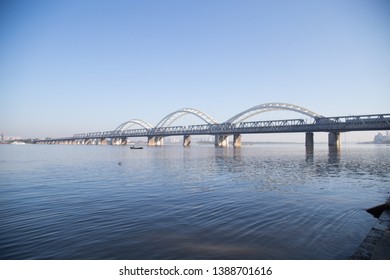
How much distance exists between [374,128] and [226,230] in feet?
301

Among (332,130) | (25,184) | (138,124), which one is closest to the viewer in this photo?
(25,184)

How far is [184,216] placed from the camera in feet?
31.5

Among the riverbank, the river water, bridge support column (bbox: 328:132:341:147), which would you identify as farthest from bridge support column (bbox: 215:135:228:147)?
the riverbank

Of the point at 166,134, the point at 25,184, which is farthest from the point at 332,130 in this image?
the point at 25,184

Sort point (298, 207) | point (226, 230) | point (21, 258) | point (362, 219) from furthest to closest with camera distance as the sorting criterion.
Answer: point (298, 207)
point (362, 219)
point (226, 230)
point (21, 258)

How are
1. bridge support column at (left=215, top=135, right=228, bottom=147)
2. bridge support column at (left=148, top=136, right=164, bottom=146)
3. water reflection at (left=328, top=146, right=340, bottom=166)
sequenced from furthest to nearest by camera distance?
bridge support column at (left=148, top=136, right=164, bottom=146) → bridge support column at (left=215, top=135, right=228, bottom=147) → water reflection at (left=328, top=146, right=340, bottom=166)

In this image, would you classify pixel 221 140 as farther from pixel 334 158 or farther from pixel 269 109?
pixel 334 158

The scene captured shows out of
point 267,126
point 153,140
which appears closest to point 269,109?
point 267,126

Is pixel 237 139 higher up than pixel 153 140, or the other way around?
pixel 237 139

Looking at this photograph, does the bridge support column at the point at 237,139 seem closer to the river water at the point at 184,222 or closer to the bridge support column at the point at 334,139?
the bridge support column at the point at 334,139

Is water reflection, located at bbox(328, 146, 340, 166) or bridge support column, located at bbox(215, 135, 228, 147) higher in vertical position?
bridge support column, located at bbox(215, 135, 228, 147)

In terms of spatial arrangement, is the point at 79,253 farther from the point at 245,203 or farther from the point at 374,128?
the point at 374,128

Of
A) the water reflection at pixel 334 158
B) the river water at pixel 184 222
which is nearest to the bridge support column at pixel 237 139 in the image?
the water reflection at pixel 334 158

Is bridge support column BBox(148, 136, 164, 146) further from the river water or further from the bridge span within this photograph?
the river water
